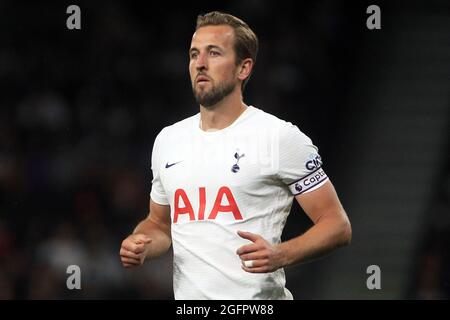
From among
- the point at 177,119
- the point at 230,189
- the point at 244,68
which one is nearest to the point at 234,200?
the point at 230,189

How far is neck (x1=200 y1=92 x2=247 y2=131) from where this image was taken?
14.8 ft

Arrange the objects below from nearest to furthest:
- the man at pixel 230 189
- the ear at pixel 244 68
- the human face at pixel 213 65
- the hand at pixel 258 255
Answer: the hand at pixel 258 255, the man at pixel 230 189, the human face at pixel 213 65, the ear at pixel 244 68

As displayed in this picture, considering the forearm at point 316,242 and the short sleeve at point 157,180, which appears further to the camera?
the short sleeve at point 157,180

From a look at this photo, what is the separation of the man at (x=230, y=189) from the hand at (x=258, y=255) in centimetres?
18

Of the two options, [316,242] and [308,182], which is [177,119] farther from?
[316,242]

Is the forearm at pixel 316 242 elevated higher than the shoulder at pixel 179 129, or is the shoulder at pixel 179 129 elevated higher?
the shoulder at pixel 179 129

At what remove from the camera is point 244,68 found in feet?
15.1

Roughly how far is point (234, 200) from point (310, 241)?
0.42 meters

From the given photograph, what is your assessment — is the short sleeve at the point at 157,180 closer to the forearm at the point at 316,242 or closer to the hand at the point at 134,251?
the hand at the point at 134,251

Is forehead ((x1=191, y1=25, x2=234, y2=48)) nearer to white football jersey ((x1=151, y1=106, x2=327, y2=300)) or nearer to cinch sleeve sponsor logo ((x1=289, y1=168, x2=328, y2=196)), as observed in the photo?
white football jersey ((x1=151, y1=106, x2=327, y2=300))

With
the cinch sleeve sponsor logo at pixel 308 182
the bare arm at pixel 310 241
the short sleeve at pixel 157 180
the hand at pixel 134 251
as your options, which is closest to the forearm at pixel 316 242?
the bare arm at pixel 310 241

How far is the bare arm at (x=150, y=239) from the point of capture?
4172mm

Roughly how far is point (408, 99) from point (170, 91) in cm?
270

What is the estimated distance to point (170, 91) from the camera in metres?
9.58
